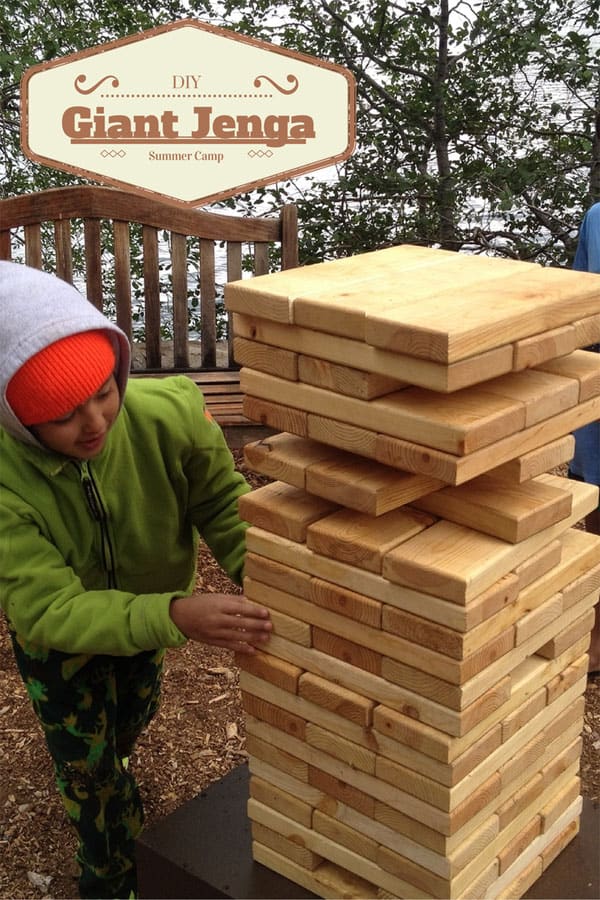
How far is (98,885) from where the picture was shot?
8.64ft

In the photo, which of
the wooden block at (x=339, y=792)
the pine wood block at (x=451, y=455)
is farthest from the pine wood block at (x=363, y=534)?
the wooden block at (x=339, y=792)

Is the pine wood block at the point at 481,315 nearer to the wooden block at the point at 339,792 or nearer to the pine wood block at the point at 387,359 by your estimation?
the pine wood block at the point at 387,359

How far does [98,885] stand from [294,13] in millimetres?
4599

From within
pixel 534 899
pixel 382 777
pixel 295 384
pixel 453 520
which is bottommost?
pixel 534 899

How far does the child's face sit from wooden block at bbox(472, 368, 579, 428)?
0.74 m

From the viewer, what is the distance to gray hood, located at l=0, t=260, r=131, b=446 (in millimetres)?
1902

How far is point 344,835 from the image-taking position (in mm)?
2023

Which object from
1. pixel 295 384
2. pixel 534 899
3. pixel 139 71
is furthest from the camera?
pixel 139 71

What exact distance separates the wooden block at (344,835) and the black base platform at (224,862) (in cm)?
18

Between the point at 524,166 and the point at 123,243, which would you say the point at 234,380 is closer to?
the point at 123,243

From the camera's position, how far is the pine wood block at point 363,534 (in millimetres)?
1771

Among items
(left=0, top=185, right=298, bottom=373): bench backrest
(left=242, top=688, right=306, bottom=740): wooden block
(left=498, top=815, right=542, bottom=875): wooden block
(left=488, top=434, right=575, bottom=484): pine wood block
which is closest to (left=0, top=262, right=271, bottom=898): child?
(left=242, top=688, right=306, bottom=740): wooden block

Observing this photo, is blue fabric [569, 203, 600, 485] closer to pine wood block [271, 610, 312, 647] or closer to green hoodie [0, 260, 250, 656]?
green hoodie [0, 260, 250, 656]

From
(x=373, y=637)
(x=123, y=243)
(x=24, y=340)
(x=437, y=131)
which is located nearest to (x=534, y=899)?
(x=373, y=637)
